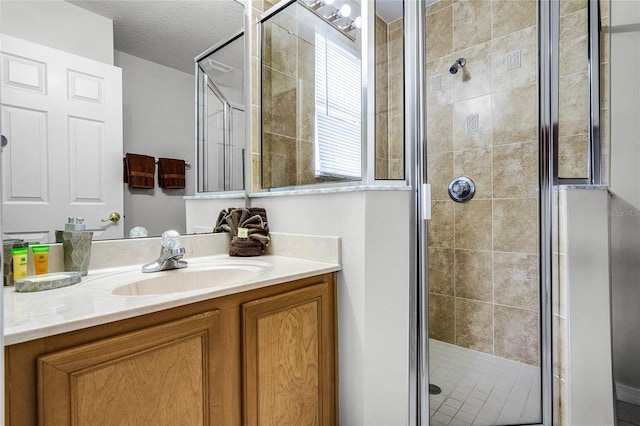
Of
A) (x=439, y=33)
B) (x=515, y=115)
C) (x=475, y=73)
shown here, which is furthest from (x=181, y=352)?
(x=475, y=73)

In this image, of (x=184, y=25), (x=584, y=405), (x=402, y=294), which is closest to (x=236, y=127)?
(x=184, y=25)

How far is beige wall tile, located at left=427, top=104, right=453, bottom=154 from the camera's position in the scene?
1.35 metres

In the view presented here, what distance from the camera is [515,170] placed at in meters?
1.63

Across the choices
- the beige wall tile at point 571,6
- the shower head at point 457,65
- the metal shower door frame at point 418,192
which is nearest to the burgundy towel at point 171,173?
the metal shower door frame at point 418,192

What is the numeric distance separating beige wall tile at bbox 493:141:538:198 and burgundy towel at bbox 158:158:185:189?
1567 mm

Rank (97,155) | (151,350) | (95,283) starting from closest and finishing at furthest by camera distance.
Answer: (151,350) → (95,283) → (97,155)

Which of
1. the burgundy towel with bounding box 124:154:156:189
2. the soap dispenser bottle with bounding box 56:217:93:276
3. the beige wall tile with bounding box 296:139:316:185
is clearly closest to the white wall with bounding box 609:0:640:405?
the beige wall tile with bounding box 296:139:316:185

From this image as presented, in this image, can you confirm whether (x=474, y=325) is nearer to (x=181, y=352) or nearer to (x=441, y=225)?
(x=441, y=225)

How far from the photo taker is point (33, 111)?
40.8 inches

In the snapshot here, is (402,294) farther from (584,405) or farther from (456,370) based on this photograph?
(584,405)

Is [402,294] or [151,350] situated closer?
[151,350]

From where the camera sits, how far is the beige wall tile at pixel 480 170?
1683mm

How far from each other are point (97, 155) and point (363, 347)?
1218mm

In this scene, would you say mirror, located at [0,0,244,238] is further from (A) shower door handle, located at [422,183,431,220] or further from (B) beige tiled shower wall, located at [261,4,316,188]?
(A) shower door handle, located at [422,183,431,220]
